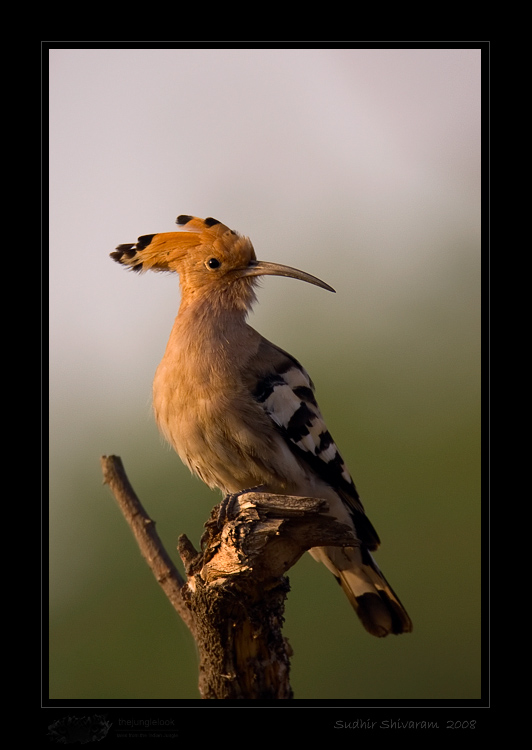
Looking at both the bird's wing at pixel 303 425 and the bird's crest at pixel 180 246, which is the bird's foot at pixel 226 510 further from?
the bird's crest at pixel 180 246

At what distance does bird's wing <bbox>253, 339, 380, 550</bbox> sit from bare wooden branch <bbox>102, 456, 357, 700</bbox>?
34 cm

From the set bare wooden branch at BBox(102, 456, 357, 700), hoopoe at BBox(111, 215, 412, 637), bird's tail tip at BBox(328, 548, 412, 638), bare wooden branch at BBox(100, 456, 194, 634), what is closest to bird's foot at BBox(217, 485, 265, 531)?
bare wooden branch at BBox(102, 456, 357, 700)

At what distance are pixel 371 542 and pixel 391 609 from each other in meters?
0.23

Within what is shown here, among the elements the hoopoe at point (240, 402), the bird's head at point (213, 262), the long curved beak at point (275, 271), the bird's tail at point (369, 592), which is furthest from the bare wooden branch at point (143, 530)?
the long curved beak at point (275, 271)

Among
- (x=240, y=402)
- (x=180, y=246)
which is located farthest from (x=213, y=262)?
(x=240, y=402)

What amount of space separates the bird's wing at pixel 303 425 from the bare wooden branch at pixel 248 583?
1.10ft

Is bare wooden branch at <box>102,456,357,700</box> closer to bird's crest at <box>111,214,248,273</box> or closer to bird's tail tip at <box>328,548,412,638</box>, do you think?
bird's tail tip at <box>328,548,412,638</box>

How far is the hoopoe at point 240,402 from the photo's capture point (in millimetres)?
2029

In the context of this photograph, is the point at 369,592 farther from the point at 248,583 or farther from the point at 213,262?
the point at 213,262

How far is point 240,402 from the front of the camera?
2027 mm

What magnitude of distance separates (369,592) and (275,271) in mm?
999
